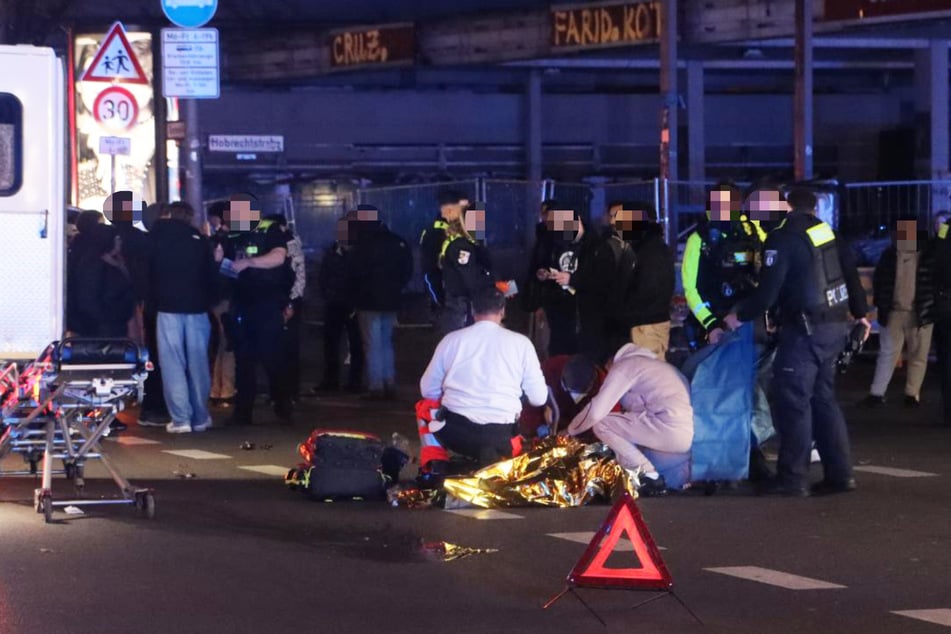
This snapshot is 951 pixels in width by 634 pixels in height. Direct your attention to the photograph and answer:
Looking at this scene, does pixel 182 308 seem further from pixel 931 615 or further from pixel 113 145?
pixel 931 615

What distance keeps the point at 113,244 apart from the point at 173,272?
2.37ft

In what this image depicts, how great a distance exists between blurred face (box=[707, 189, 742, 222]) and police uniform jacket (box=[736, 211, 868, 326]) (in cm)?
63

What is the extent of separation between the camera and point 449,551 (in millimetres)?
8602

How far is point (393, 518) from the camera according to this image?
9.72 meters

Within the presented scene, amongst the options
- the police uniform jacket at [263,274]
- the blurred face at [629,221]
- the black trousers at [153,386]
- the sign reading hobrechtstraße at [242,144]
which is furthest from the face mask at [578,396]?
the sign reading hobrechtstraße at [242,144]

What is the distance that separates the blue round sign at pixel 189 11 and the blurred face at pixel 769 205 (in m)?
8.72

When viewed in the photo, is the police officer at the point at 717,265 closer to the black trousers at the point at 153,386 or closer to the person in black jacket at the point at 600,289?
→ the person in black jacket at the point at 600,289

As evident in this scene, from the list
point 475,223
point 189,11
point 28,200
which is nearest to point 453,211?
point 475,223

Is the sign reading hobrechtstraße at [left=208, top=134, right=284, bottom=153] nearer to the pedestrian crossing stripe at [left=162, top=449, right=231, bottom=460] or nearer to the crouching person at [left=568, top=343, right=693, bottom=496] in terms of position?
the pedestrian crossing stripe at [left=162, top=449, right=231, bottom=460]

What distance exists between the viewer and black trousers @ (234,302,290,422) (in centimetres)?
1434

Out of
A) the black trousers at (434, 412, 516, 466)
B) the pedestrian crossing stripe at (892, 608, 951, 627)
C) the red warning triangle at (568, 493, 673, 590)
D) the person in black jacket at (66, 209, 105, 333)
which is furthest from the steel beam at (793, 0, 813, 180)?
the red warning triangle at (568, 493, 673, 590)

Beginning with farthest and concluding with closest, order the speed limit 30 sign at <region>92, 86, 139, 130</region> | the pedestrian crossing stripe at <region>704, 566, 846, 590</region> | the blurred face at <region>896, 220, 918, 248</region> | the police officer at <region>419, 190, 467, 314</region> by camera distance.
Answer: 1. the speed limit 30 sign at <region>92, 86, 139, 130</region>
2. the blurred face at <region>896, 220, 918, 248</region>
3. the police officer at <region>419, 190, 467, 314</region>
4. the pedestrian crossing stripe at <region>704, 566, 846, 590</region>

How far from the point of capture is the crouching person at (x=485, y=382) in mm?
10227

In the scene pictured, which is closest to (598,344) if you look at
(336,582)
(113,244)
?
(113,244)
